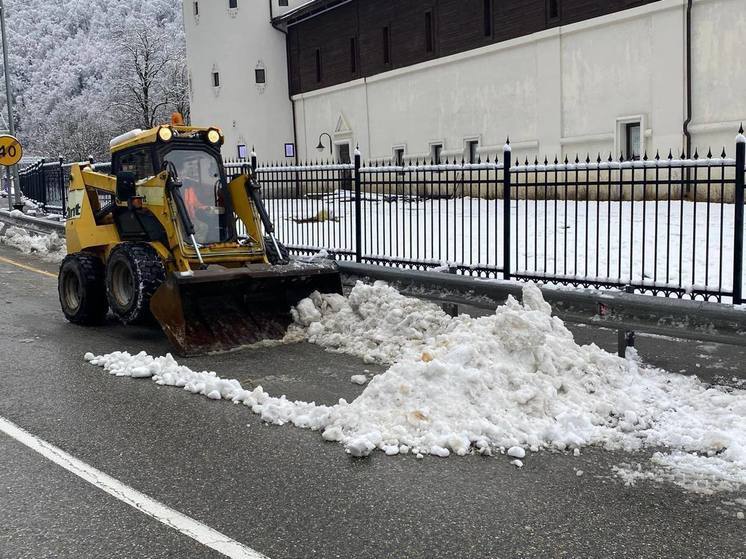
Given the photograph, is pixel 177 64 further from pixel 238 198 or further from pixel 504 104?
pixel 238 198

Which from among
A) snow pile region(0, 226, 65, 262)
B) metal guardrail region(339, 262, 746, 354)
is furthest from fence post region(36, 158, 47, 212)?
metal guardrail region(339, 262, 746, 354)

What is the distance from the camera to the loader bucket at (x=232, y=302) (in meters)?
9.07

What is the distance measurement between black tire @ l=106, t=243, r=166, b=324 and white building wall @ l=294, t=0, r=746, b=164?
1892 cm

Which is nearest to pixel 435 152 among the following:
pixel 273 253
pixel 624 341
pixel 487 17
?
pixel 487 17

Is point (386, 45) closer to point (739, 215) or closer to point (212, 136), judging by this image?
point (212, 136)

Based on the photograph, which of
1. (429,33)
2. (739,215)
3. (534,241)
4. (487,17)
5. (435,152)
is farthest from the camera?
(435,152)

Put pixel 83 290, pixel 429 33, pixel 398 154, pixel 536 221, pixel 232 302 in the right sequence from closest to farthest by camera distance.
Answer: pixel 232 302 → pixel 83 290 → pixel 536 221 → pixel 429 33 → pixel 398 154

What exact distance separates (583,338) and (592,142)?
64.0 ft

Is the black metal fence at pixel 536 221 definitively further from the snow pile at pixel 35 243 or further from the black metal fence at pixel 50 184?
the black metal fence at pixel 50 184

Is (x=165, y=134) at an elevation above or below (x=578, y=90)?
below

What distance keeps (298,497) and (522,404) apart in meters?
2.22

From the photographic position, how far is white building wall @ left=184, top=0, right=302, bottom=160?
47094 millimetres

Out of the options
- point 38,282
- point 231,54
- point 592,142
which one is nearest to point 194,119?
point 231,54

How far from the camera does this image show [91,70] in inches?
4515
